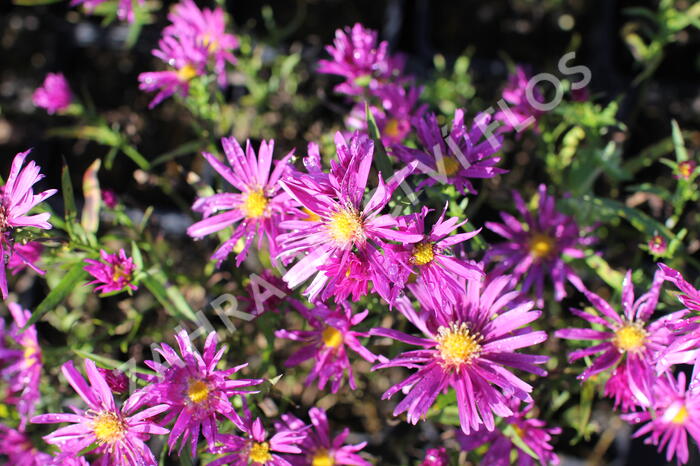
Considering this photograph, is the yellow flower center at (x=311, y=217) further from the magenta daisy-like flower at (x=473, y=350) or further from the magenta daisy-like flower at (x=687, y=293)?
the magenta daisy-like flower at (x=687, y=293)

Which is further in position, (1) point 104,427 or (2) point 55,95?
(2) point 55,95

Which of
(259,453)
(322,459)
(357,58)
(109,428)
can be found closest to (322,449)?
(322,459)

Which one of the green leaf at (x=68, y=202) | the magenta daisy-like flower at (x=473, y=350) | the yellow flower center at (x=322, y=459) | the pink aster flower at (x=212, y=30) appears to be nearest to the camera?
the magenta daisy-like flower at (x=473, y=350)

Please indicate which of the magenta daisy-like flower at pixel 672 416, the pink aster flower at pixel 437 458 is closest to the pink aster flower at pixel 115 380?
the pink aster flower at pixel 437 458

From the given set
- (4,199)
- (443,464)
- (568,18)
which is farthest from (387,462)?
(568,18)

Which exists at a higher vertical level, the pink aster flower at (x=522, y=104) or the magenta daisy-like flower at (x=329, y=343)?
the pink aster flower at (x=522, y=104)

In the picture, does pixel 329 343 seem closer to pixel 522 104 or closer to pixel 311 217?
pixel 311 217

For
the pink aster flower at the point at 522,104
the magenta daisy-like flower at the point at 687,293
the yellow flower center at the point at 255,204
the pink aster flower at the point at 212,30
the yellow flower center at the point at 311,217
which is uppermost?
the pink aster flower at the point at 522,104
